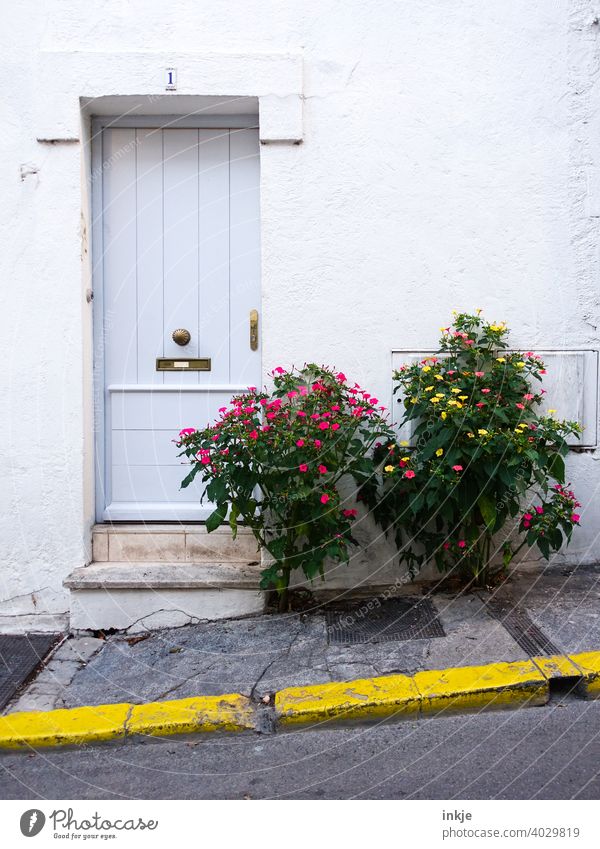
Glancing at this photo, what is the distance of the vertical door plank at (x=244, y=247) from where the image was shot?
4.71 metres

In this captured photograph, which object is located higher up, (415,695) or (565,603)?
(565,603)

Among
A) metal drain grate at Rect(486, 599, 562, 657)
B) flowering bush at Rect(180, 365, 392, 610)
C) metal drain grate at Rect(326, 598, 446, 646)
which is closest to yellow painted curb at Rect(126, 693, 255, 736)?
metal drain grate at Rect(326, 598, 446, 646)

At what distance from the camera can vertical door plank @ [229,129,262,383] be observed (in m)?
4.71

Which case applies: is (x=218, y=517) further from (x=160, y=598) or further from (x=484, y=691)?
(x=484, y=691)

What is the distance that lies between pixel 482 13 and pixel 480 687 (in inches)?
143

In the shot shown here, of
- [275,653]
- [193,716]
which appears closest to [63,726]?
Answer: [193,716]

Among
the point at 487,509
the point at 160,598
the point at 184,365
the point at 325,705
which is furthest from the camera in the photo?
the point at 184,365

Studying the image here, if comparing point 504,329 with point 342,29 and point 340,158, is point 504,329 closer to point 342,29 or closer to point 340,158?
point 340,158

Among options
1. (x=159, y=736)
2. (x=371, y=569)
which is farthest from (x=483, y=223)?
(x=159, y=736)

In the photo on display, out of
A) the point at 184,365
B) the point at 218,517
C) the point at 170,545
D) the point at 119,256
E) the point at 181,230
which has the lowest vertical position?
the point at 170,545

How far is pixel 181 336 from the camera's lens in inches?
185

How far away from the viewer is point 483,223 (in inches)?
178

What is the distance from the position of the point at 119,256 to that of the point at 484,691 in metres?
3.16

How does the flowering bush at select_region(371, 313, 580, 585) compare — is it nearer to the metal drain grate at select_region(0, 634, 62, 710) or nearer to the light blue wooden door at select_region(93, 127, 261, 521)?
the light blue wooden door at select_region(93, 127, 261, 521)
